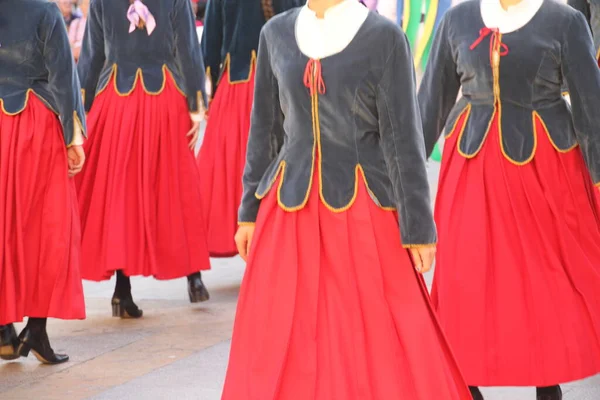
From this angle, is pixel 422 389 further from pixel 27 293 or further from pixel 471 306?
pixel 27 293

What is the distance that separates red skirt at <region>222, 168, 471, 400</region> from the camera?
3414 mm

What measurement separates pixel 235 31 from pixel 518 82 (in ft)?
9.68

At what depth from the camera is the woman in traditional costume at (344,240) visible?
343 cm

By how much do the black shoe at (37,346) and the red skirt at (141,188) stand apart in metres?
1.07

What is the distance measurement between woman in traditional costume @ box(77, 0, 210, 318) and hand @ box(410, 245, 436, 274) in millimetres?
3134

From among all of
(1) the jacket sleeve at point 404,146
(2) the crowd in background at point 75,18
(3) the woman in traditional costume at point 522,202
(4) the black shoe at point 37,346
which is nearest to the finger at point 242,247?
(1) the jacket sleeve at point 404,146

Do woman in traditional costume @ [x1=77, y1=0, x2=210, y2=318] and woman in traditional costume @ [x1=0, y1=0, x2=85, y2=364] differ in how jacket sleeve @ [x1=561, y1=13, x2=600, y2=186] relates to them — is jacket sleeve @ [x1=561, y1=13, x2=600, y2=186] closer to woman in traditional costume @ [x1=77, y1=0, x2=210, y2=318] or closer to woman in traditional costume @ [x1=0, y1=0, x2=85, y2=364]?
woman in traditional costume @ [x1=0, y1=0, x2=85, y2=364]

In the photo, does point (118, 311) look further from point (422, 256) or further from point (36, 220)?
point (422, 256)

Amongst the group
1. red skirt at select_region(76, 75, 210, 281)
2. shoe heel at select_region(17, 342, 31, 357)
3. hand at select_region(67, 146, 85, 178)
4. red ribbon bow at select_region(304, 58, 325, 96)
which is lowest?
shoe heel at select_region(17, 342, 31, 357)

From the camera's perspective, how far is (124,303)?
6.46 metres

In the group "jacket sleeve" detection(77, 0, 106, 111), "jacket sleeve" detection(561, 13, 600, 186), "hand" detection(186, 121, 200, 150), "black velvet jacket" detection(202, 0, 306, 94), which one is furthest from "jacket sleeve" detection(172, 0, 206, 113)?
"jacket sleeve" detection(561, 13, 600, 186)

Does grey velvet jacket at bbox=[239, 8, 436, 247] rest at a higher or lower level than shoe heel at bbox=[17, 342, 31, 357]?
higher

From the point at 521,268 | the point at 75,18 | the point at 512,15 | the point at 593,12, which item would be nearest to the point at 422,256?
the point at 521,268

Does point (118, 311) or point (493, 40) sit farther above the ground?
point (493, 40)
